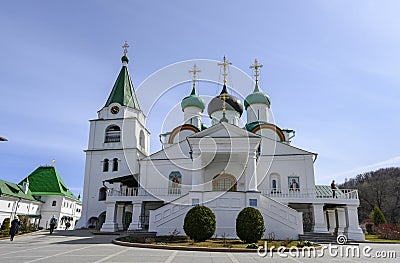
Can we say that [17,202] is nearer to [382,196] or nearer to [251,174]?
[251,174]

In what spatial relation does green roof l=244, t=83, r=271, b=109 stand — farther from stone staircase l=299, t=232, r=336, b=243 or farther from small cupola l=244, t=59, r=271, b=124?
stone staircase l=299, t=232, r=336, b=243

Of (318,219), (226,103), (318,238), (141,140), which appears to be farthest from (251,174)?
(141,140)

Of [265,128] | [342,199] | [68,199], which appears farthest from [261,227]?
[68,199]

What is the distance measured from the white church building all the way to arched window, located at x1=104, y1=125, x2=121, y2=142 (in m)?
0.11

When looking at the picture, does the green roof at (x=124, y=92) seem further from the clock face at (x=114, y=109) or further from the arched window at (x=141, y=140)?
the arched window at (x=141, y=140)

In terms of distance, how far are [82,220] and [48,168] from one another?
19328 mm

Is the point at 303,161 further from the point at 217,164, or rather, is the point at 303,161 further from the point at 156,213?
the point at 156,213

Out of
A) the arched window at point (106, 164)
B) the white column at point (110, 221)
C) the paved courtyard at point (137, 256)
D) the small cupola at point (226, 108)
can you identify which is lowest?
the paved courtyard at point (137, 256)

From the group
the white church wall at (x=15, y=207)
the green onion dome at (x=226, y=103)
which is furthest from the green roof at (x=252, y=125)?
the white church wall at (x=15, y=207)

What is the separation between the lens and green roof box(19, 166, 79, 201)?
43.6 meters

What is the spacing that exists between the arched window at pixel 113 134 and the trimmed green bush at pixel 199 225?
21.1 meters

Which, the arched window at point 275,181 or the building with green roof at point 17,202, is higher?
the arched window at point 275,181

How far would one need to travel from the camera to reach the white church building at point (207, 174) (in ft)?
61.2

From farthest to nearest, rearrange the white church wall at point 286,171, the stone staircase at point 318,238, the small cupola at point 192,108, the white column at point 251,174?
1. the small cupola at point 192,108
2. the white church wall at point 286,171
3. the white column at point 251,174
4. the stone staircase at point 318,238
